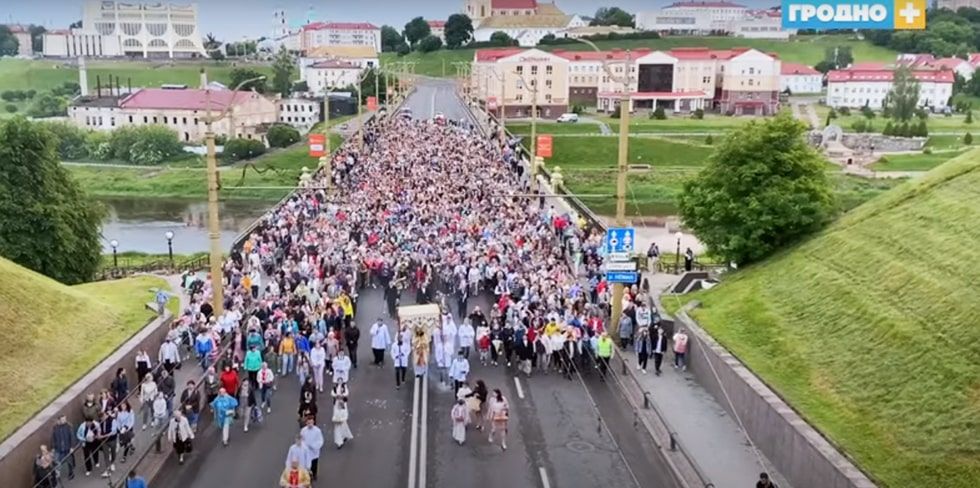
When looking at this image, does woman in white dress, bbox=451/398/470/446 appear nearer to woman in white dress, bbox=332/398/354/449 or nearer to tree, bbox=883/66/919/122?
woman in white dress, bbox=332/398/354/449

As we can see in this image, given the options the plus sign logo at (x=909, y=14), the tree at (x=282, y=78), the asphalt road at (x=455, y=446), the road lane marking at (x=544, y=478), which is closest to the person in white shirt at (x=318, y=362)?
the asphalt road at (x=455, y=446)

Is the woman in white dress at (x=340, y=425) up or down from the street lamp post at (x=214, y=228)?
down

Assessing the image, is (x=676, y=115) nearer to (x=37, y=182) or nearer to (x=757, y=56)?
(x=757, y=56)

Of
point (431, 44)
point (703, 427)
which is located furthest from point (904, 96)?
point (431, 44)

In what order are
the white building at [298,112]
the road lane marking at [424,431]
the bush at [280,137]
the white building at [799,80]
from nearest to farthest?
the road lane marking at [424,431] < the bush at [280,137] < the white building at [298,112] < the white building at [799,80]

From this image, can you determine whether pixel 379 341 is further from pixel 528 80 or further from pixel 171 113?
pixel 171 113

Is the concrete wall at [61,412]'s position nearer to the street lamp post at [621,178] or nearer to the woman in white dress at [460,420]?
the woman in white dress at [460,420]

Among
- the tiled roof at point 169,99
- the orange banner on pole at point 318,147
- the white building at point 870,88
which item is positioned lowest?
the orange banner on pole at point 318,147

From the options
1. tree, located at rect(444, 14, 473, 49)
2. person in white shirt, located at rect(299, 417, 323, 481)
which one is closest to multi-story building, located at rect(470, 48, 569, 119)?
tree, located at rect(444, 14, 473, 49)
